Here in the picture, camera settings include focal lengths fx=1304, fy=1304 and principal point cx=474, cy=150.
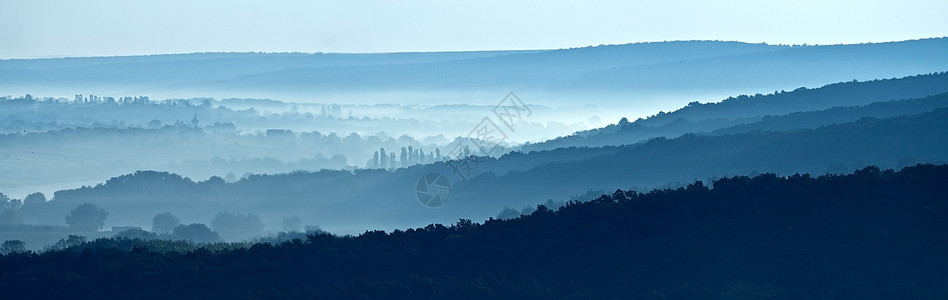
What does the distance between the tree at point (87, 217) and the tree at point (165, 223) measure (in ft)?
18.7

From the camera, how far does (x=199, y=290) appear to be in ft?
106

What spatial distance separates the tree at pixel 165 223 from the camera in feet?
366

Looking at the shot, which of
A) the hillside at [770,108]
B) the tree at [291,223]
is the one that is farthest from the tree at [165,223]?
the hillside at [770,108]

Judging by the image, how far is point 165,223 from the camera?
113000mm

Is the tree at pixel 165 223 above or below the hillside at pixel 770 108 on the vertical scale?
below

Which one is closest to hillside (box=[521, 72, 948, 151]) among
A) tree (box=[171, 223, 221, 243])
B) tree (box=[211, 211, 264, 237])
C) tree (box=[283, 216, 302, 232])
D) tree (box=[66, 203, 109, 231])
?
tree (box=[283, 216, 302, 232])

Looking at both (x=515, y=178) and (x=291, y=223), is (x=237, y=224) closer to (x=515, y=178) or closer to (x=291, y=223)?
(x=291, y=223)

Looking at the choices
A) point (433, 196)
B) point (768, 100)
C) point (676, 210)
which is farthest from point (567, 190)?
point (676, 210)

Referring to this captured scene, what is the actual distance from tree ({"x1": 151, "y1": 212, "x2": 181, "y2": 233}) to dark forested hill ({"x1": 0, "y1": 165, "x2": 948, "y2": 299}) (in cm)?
7438

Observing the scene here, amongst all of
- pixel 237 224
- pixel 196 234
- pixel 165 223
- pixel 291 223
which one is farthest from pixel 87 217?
pixel 196 234

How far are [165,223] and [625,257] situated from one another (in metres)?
85.6

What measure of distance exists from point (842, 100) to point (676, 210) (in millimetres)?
67391

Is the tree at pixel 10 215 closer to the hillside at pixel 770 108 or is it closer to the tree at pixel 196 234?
the tree at pixel 196 234

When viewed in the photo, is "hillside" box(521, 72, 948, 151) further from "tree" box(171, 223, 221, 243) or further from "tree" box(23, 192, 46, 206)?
"tree" box(23, 192, 46, 206)
